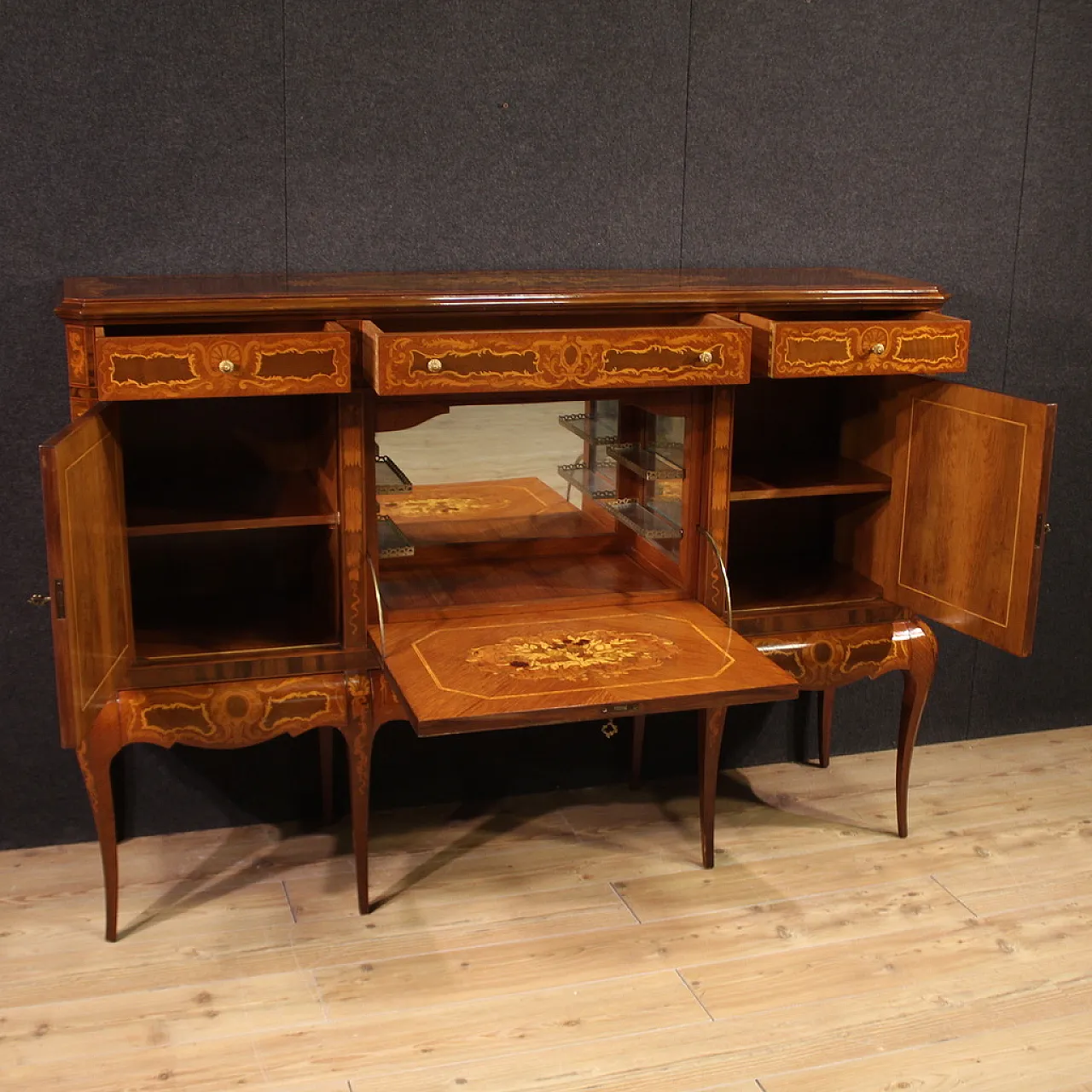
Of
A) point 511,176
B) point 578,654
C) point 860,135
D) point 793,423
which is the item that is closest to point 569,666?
point 578,654

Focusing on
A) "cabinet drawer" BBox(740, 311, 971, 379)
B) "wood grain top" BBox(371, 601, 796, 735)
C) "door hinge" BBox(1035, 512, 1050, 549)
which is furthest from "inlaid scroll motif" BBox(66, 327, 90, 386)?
"door hinge" BBox(1035, 512, 1050, 549)

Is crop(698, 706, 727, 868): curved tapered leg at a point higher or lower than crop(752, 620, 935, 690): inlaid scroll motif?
lower

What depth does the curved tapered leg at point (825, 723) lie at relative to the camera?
3.33m

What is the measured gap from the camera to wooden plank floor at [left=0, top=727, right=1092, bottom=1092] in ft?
7.38

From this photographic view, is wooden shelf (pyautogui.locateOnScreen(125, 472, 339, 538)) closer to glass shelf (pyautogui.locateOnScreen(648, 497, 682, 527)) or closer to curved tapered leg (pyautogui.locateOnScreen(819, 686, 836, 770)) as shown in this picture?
glass shelf (pyautogui.locateOnScreen(648, 497, 682, 527))

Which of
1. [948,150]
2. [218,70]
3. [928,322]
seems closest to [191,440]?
[218,70]

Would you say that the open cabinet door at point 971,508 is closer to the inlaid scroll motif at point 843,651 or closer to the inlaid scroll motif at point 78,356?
the inlaid scroll motif at point 843,651

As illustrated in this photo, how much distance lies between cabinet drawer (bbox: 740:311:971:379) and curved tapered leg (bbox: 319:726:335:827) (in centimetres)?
119

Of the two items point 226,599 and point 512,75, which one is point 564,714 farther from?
point 512,75

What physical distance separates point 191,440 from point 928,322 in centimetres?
139

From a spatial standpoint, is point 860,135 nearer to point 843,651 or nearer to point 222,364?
point 843,651

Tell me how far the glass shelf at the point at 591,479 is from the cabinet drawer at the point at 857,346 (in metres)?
0.41

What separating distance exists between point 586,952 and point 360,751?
1.79 feet

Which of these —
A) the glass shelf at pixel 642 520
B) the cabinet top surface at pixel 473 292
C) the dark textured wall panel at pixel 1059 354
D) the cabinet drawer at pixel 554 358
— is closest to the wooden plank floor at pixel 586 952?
the dark textured wall panel at pixel 1059 354
